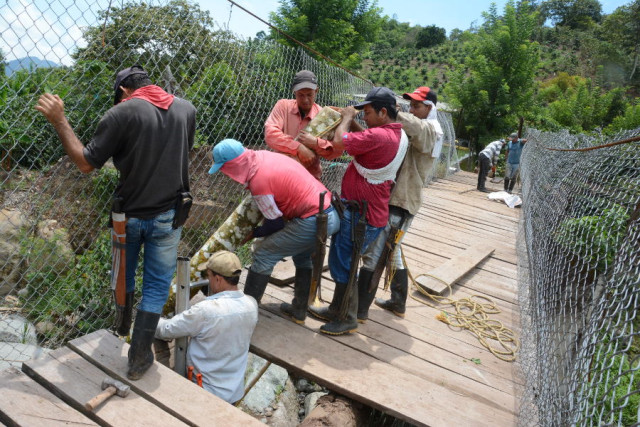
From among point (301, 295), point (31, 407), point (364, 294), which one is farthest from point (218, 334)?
point (364, 294)

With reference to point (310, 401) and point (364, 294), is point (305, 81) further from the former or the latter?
point (310, 401)

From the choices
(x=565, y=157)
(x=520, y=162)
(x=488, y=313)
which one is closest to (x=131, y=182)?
(x=488, y=313)

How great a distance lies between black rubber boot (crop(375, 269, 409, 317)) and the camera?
3.92m

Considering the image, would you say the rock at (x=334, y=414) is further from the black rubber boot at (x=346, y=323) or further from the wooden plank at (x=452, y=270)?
the wooden plank at (x=452, y=270)

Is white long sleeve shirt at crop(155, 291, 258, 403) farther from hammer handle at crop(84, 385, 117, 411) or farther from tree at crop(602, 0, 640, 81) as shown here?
tree at crop(602, 0, 640, 81)

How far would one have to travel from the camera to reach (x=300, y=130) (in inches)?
150

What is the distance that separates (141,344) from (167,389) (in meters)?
0.29

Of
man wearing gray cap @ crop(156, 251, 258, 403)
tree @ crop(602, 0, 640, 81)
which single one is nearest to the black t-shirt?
man wearing gray cap @ crop(156, 251, 258, 403)

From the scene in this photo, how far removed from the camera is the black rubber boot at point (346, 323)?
3.46 metres

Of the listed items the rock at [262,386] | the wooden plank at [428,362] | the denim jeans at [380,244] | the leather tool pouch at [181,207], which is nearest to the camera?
the leather tool pouch at [181,207]

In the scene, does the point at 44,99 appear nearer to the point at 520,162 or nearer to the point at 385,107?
the point at 385,107

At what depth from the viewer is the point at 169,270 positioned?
2.72m

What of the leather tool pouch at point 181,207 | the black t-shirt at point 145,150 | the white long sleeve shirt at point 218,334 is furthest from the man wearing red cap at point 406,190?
the black t-shirt at point 145,150

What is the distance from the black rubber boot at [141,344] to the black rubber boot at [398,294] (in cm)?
207
